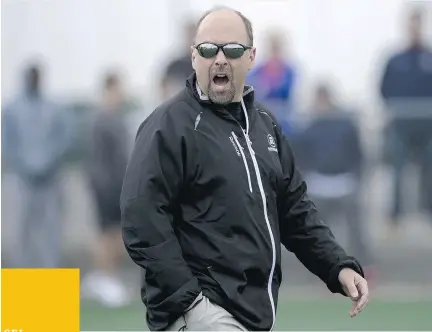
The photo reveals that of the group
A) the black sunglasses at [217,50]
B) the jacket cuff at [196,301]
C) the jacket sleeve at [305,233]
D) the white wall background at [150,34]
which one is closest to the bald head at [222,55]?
the black sunglasses at [217,50]

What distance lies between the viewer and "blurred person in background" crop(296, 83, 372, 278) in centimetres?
1151

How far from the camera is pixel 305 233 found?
5.29 metres

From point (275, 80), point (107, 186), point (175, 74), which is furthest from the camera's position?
point (275, 80)

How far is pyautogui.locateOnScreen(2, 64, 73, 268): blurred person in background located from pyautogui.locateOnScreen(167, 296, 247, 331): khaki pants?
698cm

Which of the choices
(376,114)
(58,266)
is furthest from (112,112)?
(376,114)

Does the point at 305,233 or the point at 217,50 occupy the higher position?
the point at 217,50

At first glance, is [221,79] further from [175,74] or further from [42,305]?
[175,74]

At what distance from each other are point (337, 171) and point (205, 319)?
6.85 meters

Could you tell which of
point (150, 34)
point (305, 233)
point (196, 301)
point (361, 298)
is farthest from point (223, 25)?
point (150, 34)

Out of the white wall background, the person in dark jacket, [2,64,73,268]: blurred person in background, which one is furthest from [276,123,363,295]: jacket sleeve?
the white wall background

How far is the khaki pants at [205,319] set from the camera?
4.80 meters

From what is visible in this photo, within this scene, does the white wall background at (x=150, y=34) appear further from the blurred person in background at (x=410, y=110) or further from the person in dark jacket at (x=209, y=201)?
the person in dark jacket at (x=209, y=201)

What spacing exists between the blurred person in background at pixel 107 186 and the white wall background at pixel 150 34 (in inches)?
31.4

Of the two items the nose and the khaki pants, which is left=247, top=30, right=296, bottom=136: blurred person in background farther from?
the khaki pants
